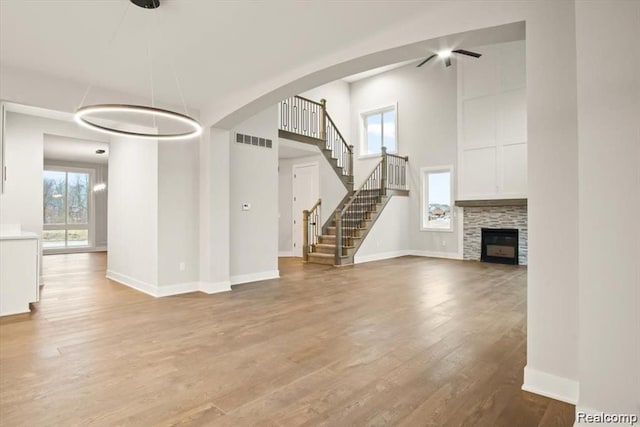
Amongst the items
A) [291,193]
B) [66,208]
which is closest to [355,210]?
[291,193]

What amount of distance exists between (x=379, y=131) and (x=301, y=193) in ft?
11.9

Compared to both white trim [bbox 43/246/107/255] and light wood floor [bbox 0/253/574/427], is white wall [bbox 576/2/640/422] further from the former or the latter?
white trim [bbox 43/246/107/255]

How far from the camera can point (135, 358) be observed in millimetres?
2826

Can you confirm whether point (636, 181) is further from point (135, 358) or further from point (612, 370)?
point (135, 358)

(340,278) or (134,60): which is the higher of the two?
(134,60)

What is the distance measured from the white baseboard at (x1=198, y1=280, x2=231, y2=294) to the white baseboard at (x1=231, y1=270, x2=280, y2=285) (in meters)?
0.40

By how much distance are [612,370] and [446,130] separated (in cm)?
879

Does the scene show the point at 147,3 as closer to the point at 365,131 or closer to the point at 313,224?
the point at 313,224

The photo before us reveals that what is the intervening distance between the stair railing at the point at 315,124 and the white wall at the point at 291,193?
0.52 meters

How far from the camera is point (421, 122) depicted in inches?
402

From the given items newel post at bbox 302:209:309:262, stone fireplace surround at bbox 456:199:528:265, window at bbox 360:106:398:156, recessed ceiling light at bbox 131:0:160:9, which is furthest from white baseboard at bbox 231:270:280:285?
window at bbox 360:106:398:156

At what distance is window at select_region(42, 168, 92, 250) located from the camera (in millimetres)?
11078

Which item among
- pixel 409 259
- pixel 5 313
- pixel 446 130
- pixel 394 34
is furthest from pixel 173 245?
pixel 446 130

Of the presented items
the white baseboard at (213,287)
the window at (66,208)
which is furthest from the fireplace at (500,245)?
the window at (66,208)
